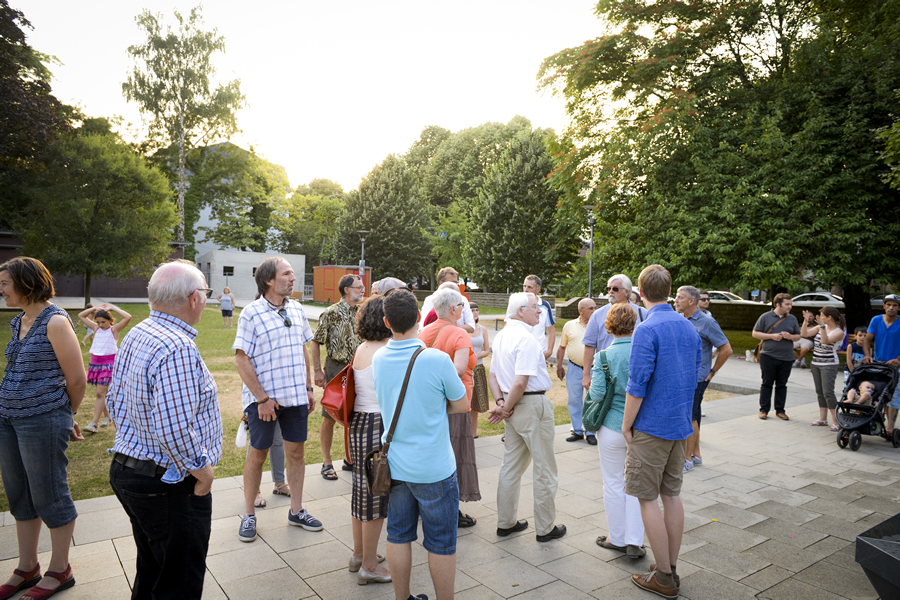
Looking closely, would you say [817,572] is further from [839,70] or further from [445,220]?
[445,220]

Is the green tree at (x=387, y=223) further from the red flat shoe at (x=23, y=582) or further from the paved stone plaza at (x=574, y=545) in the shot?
the red flat shoe at (x=23, y=582)

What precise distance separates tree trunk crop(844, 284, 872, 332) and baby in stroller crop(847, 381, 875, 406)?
12.7m

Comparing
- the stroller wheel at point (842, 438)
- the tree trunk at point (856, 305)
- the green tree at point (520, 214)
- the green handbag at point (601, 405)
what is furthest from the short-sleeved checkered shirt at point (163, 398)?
the green tree at point (520, 214)

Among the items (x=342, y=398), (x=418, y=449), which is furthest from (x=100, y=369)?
(x=418, y=449)

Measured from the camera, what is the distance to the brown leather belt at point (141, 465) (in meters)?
2.29

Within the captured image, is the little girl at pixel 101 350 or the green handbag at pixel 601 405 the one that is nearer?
the green handbag at pixel 601 405

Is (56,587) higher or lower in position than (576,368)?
lower

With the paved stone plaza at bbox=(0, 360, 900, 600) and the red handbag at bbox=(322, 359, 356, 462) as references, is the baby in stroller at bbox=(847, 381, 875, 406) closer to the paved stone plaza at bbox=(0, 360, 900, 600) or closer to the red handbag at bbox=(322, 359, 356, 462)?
the paved stone plaza at bbox=(0, 360, 900, 600)

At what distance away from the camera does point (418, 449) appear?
275 cm

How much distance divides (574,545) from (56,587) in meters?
3.30

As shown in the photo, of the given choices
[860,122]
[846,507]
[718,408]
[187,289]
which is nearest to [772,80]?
[860,122]

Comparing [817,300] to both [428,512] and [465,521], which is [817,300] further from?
[428,512]

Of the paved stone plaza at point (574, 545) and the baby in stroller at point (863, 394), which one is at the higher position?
the baby in stroller at point (863, 394)

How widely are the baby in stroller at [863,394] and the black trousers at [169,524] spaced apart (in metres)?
7.69
